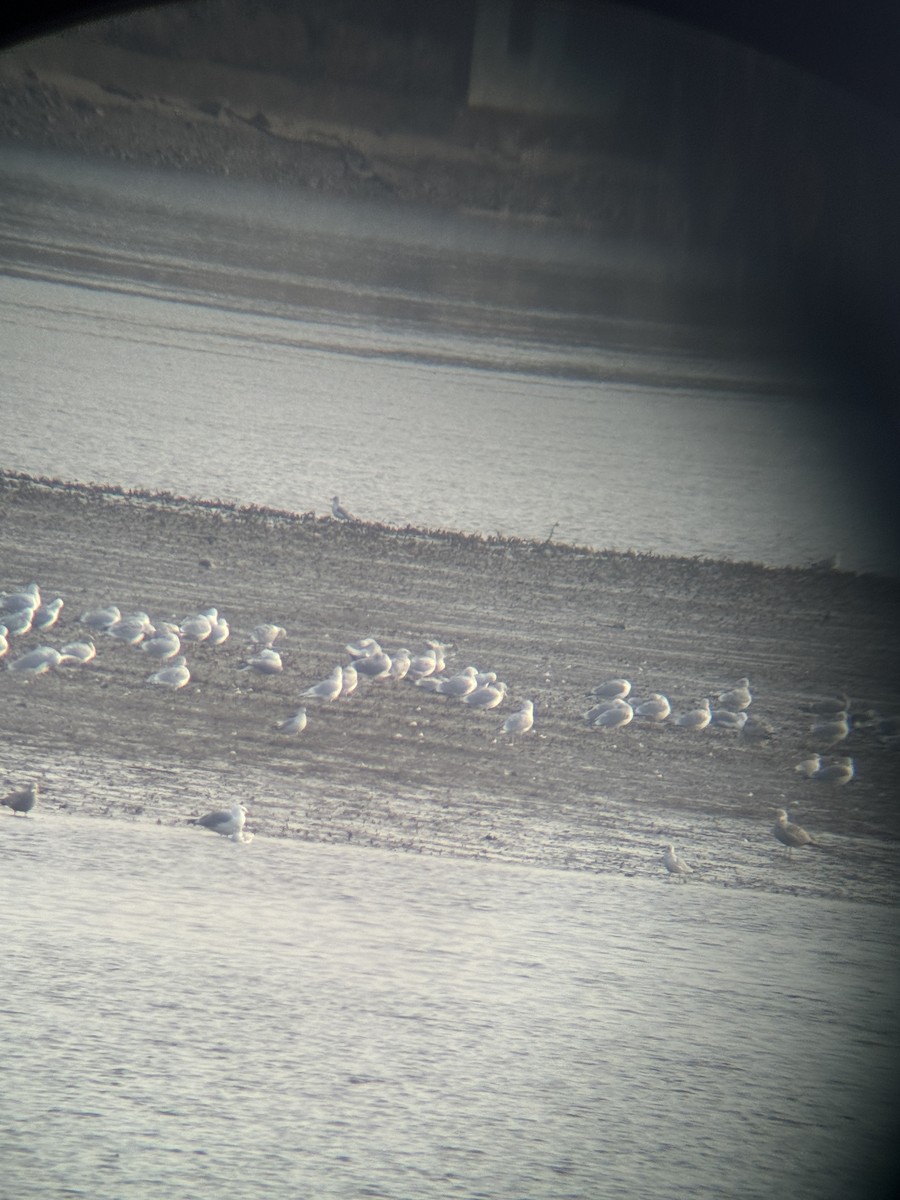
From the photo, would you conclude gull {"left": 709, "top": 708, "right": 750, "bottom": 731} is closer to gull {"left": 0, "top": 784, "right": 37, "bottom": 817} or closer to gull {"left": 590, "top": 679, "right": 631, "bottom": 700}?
gull {"left": 590, "top": 679, "right": 631, "bottom": 700}

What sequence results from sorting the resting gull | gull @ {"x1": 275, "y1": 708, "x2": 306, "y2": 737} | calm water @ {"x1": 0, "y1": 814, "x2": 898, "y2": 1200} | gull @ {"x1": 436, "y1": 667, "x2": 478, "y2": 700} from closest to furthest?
calm water @ {"x1": 0, "y1": 814, "x2": 898, "y2": 1200}, gull @ {"x1": 275, "y1": 708, "x2": 306, "y2": 737}, gull @ {"x1": 436, "y1": 667, "x2": 478, "y2": 700}, the resting gull

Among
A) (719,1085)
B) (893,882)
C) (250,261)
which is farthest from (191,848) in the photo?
(250,261)

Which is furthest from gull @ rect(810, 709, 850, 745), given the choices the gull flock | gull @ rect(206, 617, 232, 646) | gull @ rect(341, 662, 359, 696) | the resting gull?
the resting gull

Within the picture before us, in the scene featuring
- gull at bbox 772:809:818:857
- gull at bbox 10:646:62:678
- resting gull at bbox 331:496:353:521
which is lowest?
gull at bbox 772:809:818:857

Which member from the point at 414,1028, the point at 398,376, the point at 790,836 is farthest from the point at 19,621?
the point at 398,376

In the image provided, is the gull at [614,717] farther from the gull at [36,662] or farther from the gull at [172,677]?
the gull at [36,662]

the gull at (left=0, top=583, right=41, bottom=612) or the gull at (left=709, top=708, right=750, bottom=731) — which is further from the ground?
the gull at (left=0, top=583, right=41, bottom=612)

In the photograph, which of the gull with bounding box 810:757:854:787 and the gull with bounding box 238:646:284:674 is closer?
the gull with bounding box 810:757:854:787
